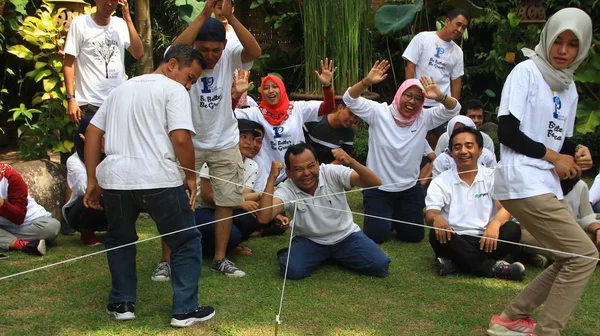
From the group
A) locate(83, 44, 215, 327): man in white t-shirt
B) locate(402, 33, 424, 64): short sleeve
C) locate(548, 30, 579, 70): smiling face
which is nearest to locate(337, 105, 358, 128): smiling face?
locate(402, 33, 424, 64): short sleeve

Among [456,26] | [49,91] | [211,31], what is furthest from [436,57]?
[49,91]

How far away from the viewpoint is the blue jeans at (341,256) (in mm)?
4578

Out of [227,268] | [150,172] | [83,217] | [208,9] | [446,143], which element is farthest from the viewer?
[446,143]

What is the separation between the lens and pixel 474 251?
4625 mm

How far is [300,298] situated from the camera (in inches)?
166

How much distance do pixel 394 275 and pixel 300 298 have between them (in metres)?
0.78

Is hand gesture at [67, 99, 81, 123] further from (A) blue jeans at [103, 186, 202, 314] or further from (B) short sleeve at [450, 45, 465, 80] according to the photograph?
(B) short sleeve at [450, 45, 465, 80]

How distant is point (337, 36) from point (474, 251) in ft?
15.1

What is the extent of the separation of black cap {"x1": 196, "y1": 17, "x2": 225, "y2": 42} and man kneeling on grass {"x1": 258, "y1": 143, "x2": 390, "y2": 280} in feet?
2.78

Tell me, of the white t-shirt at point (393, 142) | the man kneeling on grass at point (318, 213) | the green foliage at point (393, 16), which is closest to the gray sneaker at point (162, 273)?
the man kneeling on grass at point (318, 213)

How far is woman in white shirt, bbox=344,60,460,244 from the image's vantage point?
5.52 meters

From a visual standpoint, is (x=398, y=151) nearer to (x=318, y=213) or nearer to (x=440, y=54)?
(x=318, y=213)

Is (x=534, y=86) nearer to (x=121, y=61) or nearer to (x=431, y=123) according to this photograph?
(x=431, y=123)

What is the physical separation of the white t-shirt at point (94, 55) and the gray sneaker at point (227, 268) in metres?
1.80
